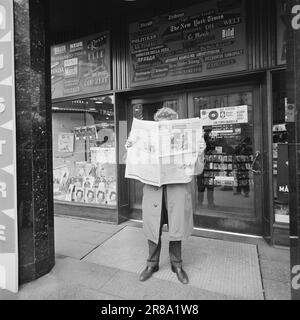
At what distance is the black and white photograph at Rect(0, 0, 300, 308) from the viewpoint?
8.55ft

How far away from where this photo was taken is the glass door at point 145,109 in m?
4.53

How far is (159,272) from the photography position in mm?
3012

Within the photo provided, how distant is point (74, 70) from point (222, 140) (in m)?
3.17

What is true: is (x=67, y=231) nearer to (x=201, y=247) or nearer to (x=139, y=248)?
(x=139, y=248)

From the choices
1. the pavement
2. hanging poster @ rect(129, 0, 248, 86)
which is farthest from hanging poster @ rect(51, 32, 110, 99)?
the pavement

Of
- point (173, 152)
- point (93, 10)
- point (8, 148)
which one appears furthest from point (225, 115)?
point (8, 148)

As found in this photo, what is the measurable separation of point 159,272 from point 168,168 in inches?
48.9

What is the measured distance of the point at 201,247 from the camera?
3760 mm

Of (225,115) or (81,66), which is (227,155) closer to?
(225,115)

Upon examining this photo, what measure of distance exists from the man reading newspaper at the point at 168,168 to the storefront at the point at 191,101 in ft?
5.25

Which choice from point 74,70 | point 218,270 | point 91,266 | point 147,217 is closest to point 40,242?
point 91,266

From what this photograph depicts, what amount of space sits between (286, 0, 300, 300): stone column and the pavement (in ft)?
2.45

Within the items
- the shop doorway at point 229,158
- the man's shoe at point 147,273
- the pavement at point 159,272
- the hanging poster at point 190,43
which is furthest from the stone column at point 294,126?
the shop doorway at point 229,158

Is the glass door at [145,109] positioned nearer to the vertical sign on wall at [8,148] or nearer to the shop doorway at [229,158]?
the shop doorway at [229,158]
